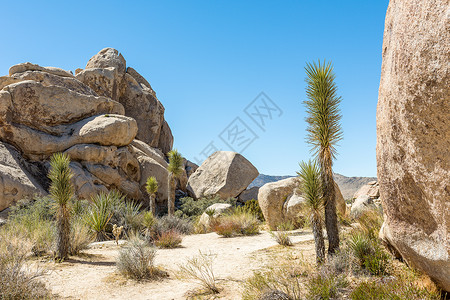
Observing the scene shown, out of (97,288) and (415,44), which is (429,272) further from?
(97,288)

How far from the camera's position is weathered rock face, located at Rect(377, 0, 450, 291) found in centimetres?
338

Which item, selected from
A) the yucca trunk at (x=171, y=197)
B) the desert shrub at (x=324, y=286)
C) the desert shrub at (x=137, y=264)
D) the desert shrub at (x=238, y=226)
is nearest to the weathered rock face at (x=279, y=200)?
the desert shrub at (x=238, y=226)

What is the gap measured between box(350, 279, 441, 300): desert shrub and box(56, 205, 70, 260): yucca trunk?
277 inches

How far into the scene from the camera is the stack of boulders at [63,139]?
1792cm

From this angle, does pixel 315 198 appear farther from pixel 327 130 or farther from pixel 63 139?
pixel 63 139

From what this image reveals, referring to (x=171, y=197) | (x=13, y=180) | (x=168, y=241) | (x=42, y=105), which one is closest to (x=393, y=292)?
(x=168, y=241)

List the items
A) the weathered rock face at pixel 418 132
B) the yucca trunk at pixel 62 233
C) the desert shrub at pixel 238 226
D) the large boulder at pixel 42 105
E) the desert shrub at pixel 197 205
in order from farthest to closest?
the desert shrub at pixel 197 205
the large boulder at pixel 42 105
the desert shrub at pixel 238 226
the yucca trunk at pixel 62 233
the weathered rock face at pixel 418 132

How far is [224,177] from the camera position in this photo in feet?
75.2

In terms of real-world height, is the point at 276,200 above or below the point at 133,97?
below

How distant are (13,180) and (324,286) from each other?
674 inches

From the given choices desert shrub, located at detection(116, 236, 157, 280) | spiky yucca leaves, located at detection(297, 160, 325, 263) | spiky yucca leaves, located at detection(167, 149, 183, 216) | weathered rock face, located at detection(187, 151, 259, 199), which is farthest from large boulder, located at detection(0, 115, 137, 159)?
spiky yucca leaves, located at detection(297, 160, 325, 263)

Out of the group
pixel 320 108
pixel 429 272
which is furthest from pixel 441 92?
pixel 320 108

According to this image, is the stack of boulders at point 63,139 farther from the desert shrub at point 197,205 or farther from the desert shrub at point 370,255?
the desert shrub at point 370,255

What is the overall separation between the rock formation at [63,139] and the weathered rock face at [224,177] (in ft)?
9.18
